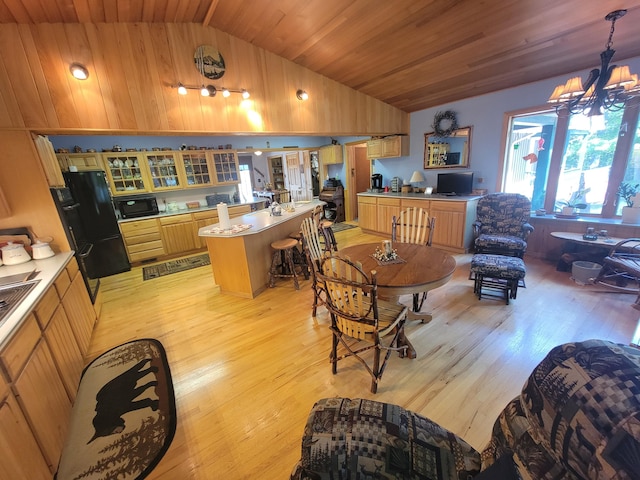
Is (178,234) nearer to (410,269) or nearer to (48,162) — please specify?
(48,162)

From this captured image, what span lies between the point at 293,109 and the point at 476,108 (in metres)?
2.99

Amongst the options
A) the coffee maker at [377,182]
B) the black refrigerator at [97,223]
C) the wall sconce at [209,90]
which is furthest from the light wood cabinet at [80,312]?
the coffee maker at [377,182]

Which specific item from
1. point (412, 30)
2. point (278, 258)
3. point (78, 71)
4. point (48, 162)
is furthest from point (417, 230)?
point (48, 162)

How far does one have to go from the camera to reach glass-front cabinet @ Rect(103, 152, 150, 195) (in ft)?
15.2

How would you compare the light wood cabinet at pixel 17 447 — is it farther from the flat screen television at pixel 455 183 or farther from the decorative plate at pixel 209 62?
the flat screen television at pixel 455 183

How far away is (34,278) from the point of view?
1983 millimetres

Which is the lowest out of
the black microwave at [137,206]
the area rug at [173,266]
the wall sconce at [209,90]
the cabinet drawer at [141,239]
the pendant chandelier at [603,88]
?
the area rug at [173,266]

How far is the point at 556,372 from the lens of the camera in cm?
74

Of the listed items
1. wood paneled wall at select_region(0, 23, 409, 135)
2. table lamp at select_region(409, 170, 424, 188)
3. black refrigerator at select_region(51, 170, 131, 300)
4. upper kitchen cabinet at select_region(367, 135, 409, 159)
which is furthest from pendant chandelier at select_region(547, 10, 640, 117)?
black refrigerator at select_region(51, 170, 131, 300)

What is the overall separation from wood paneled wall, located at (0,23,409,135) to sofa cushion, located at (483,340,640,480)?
376cm

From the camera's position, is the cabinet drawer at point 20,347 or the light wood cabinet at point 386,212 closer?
the cabinet drawer at point 20,347

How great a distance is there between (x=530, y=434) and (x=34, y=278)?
3073 mm

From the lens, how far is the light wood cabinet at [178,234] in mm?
4909

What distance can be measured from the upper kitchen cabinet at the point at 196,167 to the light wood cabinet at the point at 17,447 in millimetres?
4712
